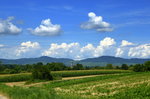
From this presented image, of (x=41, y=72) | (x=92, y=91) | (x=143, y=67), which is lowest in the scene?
(x=92, y=91)

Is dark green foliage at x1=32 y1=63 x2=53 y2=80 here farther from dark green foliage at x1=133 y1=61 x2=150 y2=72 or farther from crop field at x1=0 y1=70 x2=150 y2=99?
dark green foliage at x1=133 y1=61 x2=150 y2=72

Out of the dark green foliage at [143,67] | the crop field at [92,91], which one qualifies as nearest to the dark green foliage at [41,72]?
the crop field at [92,91]

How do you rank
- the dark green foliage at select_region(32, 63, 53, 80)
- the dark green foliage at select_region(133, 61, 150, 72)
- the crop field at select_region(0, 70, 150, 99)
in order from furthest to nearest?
1. the dark green foliage at select_region(133, 61, 150, 72)
2. the dark green foliage at select_region(32, 63, 53, 80)
3. the crop field at select_region(0, 70, 150, 99)

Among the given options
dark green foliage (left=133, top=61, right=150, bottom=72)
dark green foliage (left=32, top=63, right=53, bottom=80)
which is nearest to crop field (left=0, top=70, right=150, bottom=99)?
dark green foliage (left=32, top=63, right=53, bottom=80)

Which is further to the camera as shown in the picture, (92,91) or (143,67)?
(143,67)

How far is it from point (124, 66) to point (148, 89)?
10059 centimetres

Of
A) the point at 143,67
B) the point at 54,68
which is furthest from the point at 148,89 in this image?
the point at 54,68

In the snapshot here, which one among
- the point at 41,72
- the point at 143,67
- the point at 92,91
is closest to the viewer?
the point at 92,91

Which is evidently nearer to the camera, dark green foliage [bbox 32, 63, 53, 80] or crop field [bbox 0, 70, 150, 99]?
crop field [bbox 0, 70, 150, 99]

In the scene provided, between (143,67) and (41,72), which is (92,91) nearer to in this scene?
(41,72)

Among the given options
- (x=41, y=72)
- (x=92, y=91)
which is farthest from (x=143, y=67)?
(x=92, y=91)

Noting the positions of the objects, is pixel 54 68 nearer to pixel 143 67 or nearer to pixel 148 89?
pixel 143 67

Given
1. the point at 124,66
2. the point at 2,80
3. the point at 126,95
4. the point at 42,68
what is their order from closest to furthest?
the point at 126,95 < the point at 42,68 < the point at 2,80 < the point at 124,66

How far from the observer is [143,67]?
Result: 85.4 m
